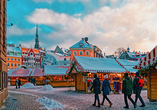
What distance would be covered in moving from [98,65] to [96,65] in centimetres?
28

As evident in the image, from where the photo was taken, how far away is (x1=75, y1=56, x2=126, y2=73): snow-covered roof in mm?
19278

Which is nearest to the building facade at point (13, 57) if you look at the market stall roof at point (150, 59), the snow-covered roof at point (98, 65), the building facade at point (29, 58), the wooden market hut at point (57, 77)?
the building facade at point (29, 58)

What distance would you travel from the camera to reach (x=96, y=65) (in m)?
20.5

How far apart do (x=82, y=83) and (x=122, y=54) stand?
56746 millimetres

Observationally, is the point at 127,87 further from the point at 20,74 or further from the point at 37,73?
the point at 20,74

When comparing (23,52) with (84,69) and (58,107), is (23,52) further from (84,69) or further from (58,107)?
(58,107)

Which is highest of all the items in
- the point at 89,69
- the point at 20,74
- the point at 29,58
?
the point at 29,58

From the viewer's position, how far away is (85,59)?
21469 mm

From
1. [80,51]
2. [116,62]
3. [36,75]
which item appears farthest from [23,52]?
[116,62]

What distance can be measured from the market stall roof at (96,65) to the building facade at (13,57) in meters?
68.4

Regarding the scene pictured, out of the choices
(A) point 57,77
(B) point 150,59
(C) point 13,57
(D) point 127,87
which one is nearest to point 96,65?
(B) point 150,59

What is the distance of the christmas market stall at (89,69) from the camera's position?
1928cm

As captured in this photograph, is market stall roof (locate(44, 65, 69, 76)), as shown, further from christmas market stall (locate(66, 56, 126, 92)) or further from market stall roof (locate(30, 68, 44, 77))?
christmas market stall (locate(66, 56, 126, 92))

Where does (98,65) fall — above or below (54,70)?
above
